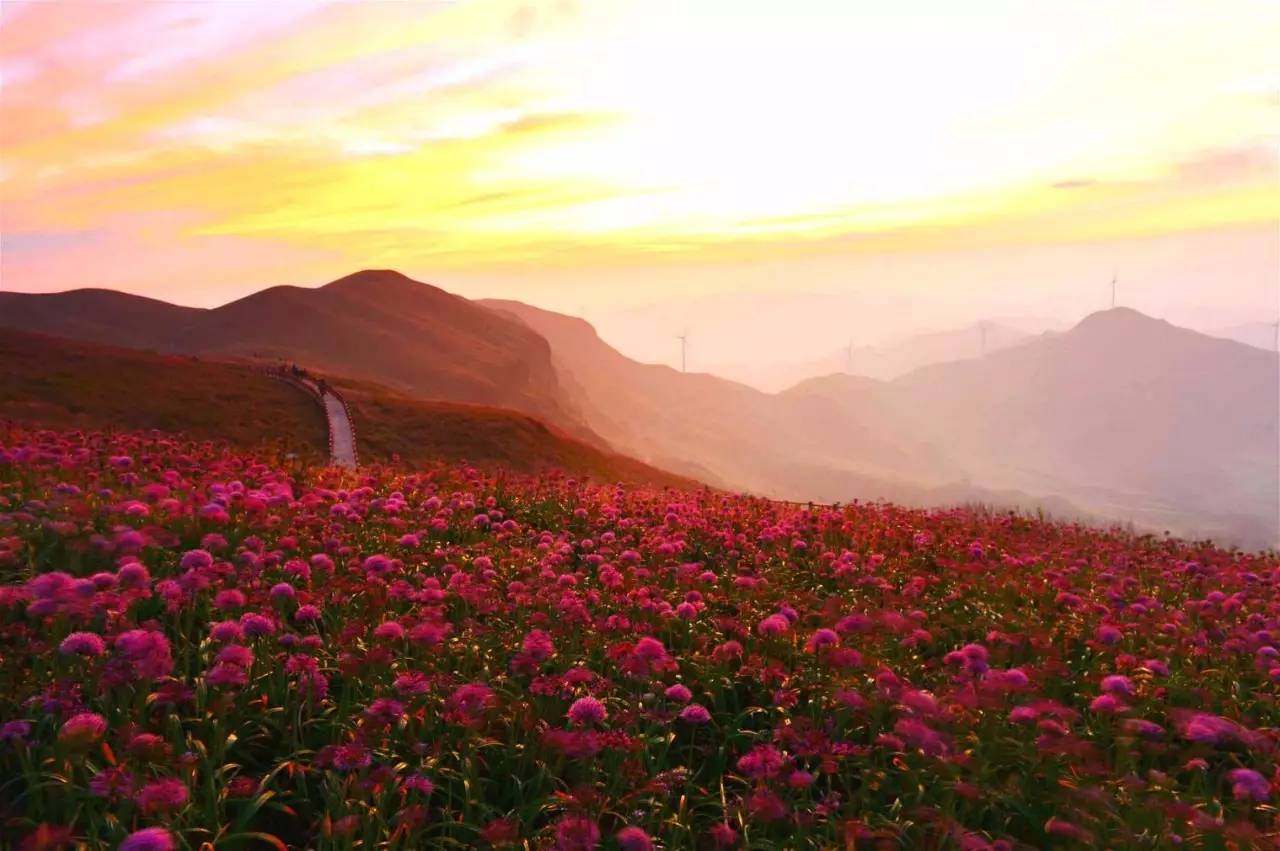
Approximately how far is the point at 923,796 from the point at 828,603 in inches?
105

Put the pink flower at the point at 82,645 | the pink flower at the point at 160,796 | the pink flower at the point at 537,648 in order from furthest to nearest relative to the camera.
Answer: the pink flower at the point at 537,648, the pink flower at the point at 82,645, the pink flower at the point at 160,796

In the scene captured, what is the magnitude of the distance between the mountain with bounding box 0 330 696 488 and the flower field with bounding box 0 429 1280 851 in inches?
1536

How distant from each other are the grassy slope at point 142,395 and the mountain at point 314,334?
76581 millimetres

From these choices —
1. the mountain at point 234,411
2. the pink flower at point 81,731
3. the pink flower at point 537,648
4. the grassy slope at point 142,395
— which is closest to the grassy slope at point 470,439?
the mountain at point 234,411

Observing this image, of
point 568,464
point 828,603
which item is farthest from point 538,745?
point 568,464

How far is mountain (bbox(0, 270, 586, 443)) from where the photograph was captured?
511ft

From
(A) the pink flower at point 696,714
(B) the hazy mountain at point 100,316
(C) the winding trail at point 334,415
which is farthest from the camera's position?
(B) the hazy mountain at point 100,316

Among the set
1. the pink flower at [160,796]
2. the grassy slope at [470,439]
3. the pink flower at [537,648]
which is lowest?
the grassy slope at [470,439]

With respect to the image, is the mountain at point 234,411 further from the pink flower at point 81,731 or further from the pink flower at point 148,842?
the pink flower at point 148,842

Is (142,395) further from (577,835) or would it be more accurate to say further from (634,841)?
(634,841)

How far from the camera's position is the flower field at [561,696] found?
5160 mm

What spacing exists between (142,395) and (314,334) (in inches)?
4595

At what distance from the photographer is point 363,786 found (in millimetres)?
4840

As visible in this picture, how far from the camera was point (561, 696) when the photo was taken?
6.40 meters
